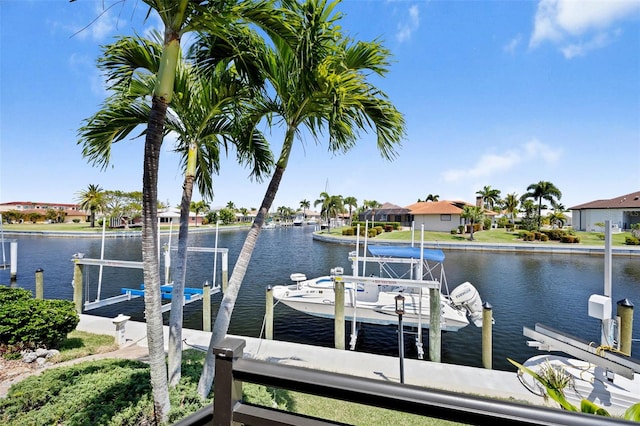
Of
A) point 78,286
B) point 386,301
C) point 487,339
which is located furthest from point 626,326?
point 78,286

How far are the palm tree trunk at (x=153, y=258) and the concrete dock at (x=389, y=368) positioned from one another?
7.92 feet

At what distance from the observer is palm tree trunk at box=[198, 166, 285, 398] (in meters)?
3.72

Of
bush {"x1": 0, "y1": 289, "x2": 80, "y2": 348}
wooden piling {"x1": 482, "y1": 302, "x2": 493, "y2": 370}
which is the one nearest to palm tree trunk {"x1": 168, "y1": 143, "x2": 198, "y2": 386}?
bush {"x1": 0, "y1": 289, "x2": 80, "y2": 348}


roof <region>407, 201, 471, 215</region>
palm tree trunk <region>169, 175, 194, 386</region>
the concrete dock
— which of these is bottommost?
the concrete dock

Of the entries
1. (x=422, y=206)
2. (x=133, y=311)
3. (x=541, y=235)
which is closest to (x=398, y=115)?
(x=133, y=311)

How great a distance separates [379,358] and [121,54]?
23.3 ft

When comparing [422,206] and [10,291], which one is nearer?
[10,291]

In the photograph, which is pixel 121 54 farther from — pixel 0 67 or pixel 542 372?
pixel 542 372

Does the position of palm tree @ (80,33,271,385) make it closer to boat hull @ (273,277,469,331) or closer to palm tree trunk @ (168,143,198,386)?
palm tree trunk @ (168,143,198,386)

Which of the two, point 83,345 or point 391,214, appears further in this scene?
point 391,214

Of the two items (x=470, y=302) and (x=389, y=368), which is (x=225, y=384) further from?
A: (x=470, y=302)

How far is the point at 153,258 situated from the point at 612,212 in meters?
55.4

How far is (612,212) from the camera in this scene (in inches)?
1592

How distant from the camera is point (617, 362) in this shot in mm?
4750
